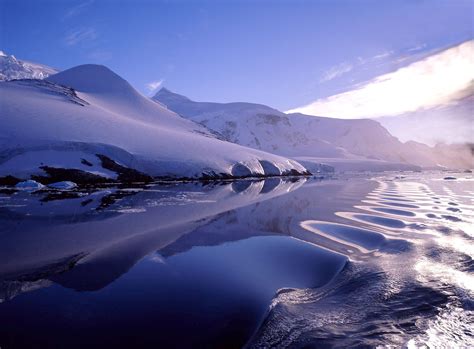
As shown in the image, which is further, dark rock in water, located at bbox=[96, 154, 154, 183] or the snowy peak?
the snowy peak

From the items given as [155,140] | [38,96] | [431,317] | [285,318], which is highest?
[38,96]

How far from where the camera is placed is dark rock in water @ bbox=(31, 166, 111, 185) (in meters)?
24.0

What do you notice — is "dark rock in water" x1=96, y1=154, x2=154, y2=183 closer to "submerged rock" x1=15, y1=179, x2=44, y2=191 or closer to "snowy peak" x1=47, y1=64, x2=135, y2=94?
"submerged rock" x1=15, y1=179, x2=44, y2=191

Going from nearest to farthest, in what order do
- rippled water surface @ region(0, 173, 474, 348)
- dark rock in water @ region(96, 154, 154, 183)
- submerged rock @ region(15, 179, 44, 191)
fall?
rippled water surface @ region(0, 173, 474, 348)
submerged rock @ region(15, 179, 44, 191)
dark rock in water @ region(96, 154, 154, 183)

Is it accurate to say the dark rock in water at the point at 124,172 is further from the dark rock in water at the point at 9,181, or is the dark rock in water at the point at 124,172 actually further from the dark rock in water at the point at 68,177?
the dark rock in water at the point at 9,181

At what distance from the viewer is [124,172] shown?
29406mm

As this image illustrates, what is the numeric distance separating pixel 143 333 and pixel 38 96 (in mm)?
49979

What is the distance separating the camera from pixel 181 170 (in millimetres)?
33875

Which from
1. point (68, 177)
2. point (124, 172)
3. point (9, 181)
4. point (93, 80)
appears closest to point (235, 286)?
point (9, 181)

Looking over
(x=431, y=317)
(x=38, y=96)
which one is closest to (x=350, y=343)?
(x=431, y=317)

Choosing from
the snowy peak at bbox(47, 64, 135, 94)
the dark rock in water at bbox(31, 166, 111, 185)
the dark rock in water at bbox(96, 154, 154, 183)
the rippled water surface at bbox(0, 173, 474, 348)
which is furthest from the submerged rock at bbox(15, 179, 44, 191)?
the snowy peak at bbox(47, 64, 135, 94)

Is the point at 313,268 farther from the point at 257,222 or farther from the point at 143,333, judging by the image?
the point at 257,222

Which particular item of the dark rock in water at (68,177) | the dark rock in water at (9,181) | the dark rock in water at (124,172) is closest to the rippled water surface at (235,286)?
the dark rock in water at (9,181)

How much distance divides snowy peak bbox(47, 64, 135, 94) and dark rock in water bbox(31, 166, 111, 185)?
41.4 metres
